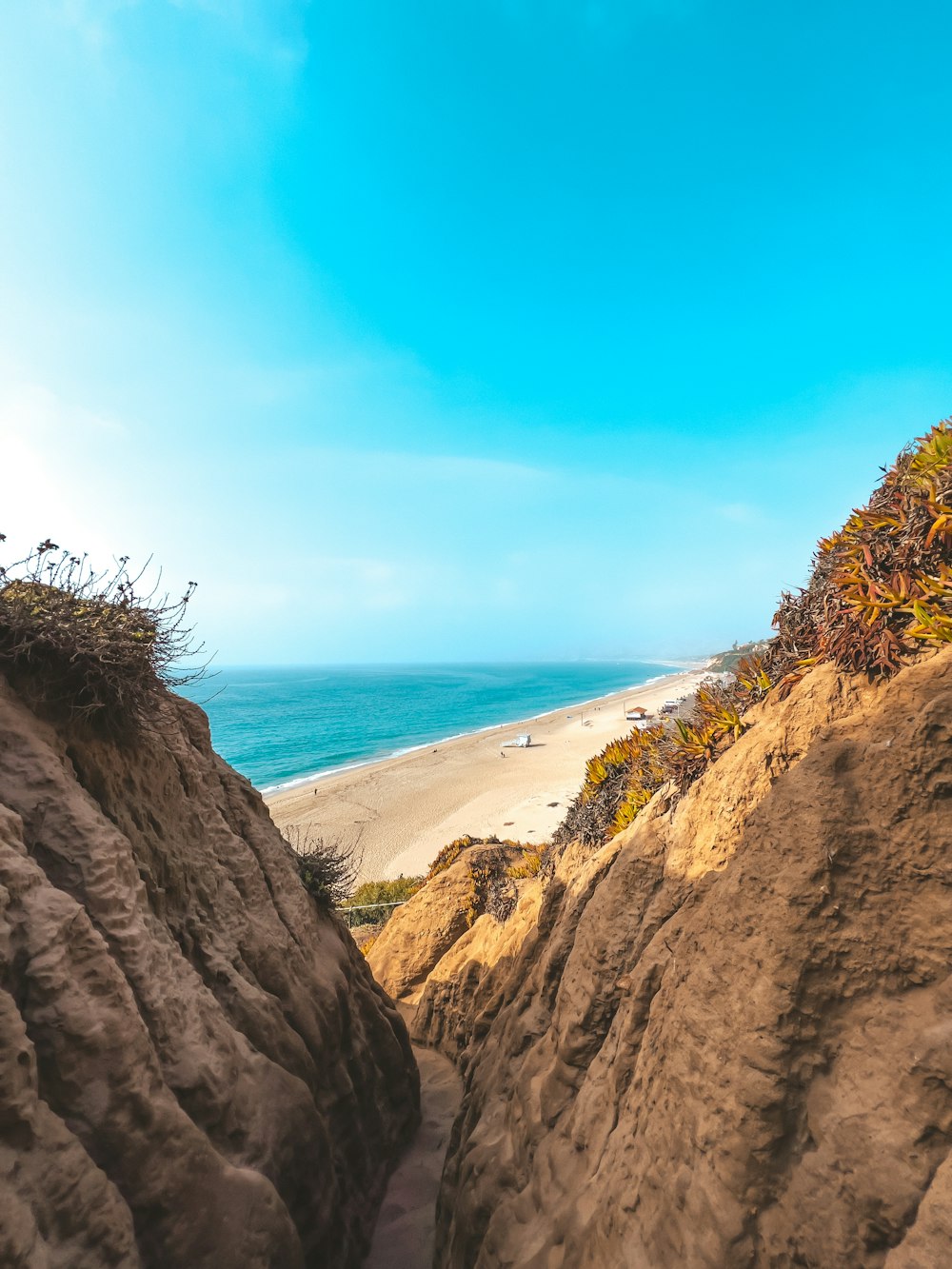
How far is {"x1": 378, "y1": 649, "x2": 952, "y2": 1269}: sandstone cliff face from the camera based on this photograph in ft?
9.62

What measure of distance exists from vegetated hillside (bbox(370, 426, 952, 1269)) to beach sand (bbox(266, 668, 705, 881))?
18.1 metres

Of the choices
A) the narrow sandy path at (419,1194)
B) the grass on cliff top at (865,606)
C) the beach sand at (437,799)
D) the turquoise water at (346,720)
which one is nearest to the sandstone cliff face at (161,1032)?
the narrow sandy path at (419,1194)

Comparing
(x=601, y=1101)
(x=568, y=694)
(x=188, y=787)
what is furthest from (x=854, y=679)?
(x=568, y=694)

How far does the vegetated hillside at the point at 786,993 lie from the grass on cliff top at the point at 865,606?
2 cm

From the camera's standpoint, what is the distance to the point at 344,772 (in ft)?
175

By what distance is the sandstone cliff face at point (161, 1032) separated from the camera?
337 cm

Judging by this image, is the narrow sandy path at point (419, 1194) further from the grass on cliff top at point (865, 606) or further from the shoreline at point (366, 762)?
the shoreline at point (366, 762)

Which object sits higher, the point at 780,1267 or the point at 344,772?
the point at 780,1267

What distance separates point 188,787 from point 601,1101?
16.0ft

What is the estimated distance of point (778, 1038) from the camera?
329 cm

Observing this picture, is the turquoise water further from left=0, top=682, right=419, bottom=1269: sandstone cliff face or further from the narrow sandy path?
left=0, top=682, right=419, bottom=1269: sandstone cliff face

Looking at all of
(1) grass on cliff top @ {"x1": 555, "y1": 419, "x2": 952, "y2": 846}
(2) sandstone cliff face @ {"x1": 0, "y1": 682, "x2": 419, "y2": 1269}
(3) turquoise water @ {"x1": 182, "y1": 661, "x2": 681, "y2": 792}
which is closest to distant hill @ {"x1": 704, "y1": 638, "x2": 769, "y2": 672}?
(1) grass on cliff top @ {"x1": 555, "y1": 419, "x2": 952, "y2": 846}

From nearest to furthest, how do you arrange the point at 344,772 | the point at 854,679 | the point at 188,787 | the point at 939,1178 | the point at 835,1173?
the point at 939,1178
the point at 835,1173
the point at 854,679
the point at 188,787
the point at 344,772

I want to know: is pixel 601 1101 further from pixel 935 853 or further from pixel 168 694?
pixel 168 694
